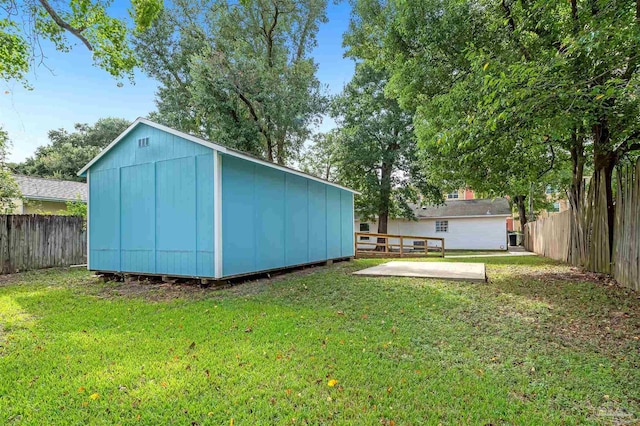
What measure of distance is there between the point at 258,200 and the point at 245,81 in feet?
29.2

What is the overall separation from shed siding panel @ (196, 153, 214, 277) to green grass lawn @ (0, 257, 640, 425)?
985mm

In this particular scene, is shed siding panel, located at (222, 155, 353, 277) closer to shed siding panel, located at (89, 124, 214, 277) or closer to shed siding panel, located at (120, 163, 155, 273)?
shed siding panel, located at (89, 124, 214, 277)

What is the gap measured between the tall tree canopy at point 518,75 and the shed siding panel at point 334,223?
3324mm

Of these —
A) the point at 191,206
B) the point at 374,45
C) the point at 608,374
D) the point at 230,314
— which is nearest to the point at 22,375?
the point at 230,314

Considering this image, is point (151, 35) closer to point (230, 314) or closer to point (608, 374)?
point (230, 314)

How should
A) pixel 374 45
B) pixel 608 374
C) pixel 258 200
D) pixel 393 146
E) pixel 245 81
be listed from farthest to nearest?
pixel 393 146 < pixel 245 81 < pixel 374 45 < pixel 258 200 < pixel 608 374

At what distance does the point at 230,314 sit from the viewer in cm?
493

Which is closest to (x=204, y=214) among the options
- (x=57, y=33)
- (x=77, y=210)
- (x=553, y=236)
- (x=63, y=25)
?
(x=63, y=25)

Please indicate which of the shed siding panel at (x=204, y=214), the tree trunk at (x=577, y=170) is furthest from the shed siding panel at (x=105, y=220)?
the tree trunk at (x=577, y=170)

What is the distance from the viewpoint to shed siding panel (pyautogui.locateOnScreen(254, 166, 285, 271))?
25.6 ft

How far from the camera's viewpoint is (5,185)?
1124cm

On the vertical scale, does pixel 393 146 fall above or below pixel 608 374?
above

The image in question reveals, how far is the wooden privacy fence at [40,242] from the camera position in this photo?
9.54 meters

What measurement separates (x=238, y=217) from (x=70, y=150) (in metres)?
27.4
